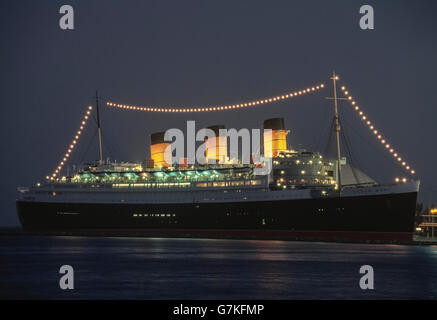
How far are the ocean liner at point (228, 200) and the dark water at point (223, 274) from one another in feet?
24.8

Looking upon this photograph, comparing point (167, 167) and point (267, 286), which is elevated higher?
point (167, 167)

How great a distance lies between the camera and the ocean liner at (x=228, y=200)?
2336 inches

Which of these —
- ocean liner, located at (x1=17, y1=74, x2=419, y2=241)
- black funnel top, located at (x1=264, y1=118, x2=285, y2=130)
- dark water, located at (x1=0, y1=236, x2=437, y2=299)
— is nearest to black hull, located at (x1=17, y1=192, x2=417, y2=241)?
ocean liner, located at (x1=17, y1=74, x2=419, y2=241)

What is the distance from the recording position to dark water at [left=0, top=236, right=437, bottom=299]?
30.1 metres

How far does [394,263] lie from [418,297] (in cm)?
1217

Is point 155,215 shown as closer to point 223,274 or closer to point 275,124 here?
point 275,124

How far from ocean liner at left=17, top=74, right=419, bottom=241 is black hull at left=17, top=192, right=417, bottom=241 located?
0.09m

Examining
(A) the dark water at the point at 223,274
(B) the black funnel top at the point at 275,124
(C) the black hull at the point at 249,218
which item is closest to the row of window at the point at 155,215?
(C) the black hull at the point at 249,218

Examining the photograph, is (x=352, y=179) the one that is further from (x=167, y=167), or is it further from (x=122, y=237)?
(x=122, y=237)

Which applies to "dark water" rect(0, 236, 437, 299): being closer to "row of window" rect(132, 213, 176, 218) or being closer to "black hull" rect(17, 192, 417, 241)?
"black hull" rect(17, 192, 417, 241)

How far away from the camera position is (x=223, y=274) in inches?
1457

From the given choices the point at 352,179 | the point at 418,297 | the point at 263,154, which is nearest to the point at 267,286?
the point at 418,297

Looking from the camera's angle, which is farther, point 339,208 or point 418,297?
point 339,208
